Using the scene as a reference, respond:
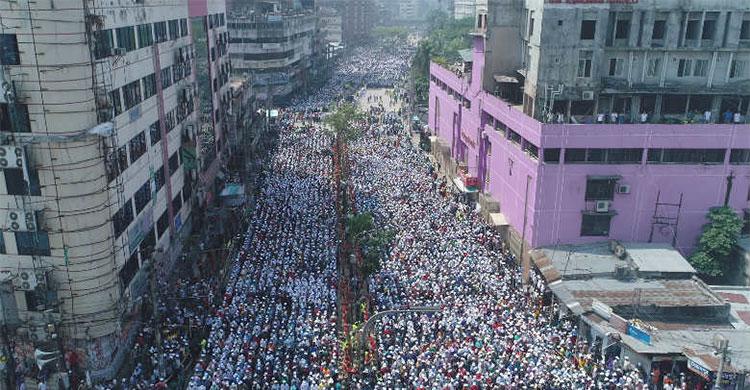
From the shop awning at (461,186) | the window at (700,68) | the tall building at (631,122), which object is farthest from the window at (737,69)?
the shop awning at (461,186)

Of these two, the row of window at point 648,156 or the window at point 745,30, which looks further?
the window at point 745,30

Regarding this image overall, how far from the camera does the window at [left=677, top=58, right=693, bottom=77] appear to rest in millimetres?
36906

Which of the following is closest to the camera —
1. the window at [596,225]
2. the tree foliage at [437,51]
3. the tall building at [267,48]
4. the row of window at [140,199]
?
the row of window at [140,199]

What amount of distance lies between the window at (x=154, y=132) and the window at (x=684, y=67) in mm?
30338

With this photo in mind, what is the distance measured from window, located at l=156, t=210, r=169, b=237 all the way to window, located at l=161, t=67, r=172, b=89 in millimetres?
7267

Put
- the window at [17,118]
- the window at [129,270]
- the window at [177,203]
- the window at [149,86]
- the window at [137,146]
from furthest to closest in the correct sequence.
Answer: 1. the window at [177,203]
2. the window at [149,86]
3. the window at [137,146]
4. the window at [129,270]
5. the window at [17,118]

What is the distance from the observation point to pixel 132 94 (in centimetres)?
2981

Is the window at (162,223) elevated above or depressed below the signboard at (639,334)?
above

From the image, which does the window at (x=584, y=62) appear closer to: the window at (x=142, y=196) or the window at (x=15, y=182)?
the window at (x=142, y=196)

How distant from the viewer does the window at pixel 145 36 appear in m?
31.4

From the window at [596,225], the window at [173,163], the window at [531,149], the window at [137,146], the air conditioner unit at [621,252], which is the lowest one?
the air conditioner unit at [621,252]

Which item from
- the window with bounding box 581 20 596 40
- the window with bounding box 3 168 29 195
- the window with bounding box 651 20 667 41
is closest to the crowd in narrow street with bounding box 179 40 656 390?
the window with bounding box 3 168 29 195

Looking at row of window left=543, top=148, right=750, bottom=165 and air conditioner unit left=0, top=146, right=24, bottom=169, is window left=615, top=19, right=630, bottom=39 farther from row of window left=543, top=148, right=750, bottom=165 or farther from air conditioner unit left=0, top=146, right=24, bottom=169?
air conditioner unit left=0, top=146, right=24, bottom=169

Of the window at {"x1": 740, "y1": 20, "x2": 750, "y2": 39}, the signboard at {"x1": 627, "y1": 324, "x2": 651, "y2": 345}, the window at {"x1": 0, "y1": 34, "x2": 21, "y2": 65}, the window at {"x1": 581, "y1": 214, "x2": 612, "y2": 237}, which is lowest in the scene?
the signboard at {"x1": 627, "y1": 324, "x2": 651, "y2": 345}
